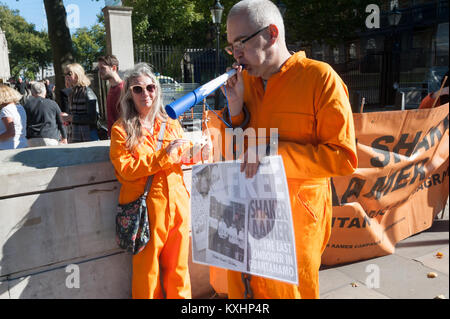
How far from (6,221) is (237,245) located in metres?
1.53

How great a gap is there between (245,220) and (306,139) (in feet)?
1.47

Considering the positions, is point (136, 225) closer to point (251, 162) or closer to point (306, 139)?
point (251, 162)

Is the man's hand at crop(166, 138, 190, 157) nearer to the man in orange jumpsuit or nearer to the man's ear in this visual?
the man in orange jumpsuit

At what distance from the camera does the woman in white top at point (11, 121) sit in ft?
13.8

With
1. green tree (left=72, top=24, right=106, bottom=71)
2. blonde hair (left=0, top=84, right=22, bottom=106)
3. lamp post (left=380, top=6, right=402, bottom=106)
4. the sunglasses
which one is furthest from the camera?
green tree (left=72, top=24, right=106, bottom=71)

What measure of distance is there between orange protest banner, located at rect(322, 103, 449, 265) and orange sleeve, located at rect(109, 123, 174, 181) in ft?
6.34

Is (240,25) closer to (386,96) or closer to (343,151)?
(343,151)

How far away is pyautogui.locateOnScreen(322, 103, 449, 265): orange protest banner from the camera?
347 centimetres

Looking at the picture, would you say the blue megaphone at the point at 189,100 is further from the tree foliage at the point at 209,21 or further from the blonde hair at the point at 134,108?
the tree foliage at the point at 209,21

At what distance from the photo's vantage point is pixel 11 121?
4.20 meters

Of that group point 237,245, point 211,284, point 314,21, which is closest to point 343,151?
point 237,245

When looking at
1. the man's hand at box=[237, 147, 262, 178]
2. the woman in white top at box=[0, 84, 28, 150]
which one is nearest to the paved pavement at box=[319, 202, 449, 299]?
the man's hand at box=[237, 147, 262, 178]

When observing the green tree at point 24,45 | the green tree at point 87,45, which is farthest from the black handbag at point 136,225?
the green tree at point 24,45

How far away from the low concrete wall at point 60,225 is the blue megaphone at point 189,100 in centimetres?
128
